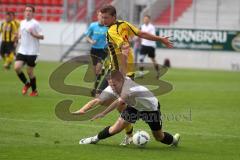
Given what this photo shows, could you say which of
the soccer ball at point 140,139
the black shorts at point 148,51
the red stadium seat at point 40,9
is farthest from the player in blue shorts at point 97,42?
the red stadium seat at point 40,9

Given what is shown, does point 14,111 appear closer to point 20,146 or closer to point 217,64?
point 20,146

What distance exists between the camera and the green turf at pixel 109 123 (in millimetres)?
9992

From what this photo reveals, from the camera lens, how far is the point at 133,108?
10633mm

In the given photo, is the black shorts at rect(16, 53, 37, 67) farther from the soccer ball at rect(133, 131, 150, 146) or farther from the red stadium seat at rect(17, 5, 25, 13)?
the red stadium seat at rect(17, 5, 25, 13)

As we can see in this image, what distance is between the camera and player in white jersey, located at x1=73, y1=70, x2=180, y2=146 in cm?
1058

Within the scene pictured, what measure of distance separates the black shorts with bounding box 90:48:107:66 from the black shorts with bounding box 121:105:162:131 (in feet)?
31.5

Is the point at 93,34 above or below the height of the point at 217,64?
above

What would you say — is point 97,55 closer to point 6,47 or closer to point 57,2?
point 6,47

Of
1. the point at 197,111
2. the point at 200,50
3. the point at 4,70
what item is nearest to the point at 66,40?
the point at 200,50

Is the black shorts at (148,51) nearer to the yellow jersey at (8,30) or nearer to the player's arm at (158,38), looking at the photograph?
the yellow jersey at (8,30)

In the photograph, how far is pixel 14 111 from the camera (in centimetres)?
1495

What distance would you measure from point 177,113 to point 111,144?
4642mm

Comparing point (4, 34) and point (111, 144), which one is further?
point (4, 34)

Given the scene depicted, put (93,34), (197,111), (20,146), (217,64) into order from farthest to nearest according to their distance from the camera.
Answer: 1. (217,64)
2. (93,34)
3. (197,111)
4. (20,146)
